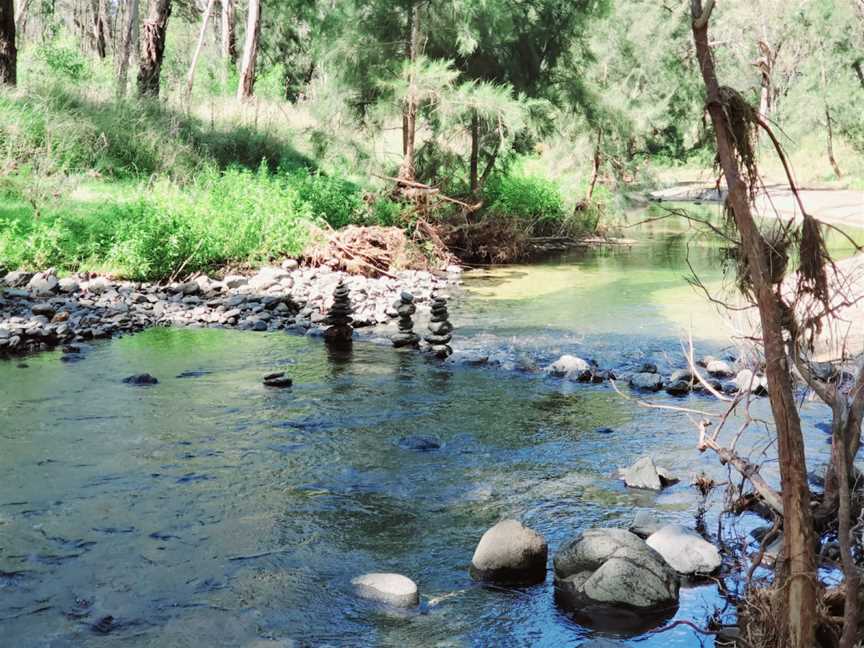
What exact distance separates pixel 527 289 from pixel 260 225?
4.07m

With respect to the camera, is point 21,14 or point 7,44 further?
point 21,14

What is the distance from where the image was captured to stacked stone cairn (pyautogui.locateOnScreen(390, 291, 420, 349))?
9.79 meters

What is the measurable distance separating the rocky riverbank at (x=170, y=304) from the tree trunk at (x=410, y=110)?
378cm

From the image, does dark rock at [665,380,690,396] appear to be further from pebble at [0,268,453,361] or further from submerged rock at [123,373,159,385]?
submerged rock at [123,373,159,385]

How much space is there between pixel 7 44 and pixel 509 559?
1385cm

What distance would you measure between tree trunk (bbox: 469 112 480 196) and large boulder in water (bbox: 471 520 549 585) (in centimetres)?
1200

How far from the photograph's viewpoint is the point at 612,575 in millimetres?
4137

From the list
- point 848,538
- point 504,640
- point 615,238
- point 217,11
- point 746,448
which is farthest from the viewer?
point 217,11

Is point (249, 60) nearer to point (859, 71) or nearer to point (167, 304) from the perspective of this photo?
point (167, 304)

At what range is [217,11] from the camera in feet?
141

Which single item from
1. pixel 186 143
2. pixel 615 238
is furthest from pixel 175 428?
pixel 615 238

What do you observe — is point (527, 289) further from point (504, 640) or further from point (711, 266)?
point (504, 640)

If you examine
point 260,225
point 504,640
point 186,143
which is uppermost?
point 186,143

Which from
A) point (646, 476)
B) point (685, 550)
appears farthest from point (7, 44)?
point (685, 550)
